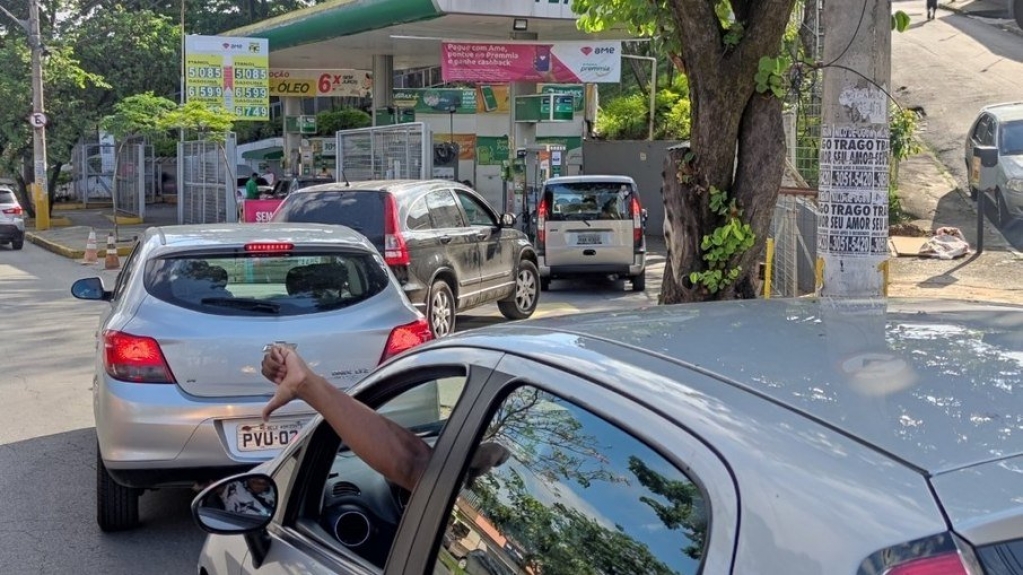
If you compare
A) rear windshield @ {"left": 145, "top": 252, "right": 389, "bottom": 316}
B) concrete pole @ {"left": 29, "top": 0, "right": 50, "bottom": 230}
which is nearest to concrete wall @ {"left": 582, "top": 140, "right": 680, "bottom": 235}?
concrete pole @ {"left": 29, "top": 0, "right": 50, "bottom": 230}

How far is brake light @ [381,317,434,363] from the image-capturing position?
5891mm

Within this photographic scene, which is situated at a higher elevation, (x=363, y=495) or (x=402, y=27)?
(x=402, y=27)

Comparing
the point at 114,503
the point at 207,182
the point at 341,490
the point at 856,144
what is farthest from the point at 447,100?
the point at 341,490

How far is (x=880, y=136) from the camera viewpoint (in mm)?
6262

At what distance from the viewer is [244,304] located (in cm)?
586

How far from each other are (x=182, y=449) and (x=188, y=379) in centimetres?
36

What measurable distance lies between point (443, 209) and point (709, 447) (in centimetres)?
1074

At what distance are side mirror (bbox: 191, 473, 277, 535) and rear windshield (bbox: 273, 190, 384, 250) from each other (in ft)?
26.5

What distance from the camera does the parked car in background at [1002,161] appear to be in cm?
Answer: 1541

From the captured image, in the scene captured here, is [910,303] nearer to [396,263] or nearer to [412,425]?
[412,425]

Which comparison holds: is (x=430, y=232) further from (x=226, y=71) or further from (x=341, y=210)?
(x=226, y=71)

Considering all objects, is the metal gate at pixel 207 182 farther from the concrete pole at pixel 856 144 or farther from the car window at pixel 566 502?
the car window at pixel 566 502

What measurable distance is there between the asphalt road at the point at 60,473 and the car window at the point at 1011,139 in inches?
290

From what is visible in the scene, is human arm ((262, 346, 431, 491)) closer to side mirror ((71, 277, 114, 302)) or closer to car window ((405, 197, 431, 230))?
side mirror ((71, 277, 114, 302))
